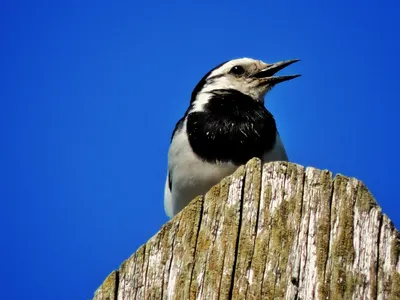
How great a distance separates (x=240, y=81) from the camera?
8.42 meters

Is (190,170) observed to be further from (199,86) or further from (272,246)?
(272,246)

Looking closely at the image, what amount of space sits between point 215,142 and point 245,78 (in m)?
2.10

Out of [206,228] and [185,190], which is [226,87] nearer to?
[185,190]

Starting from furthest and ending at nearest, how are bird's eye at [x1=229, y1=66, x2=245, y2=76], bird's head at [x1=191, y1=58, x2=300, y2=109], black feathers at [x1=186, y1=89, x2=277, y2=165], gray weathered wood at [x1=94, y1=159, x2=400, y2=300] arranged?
bird's eye at [x1=229, y1=66, x2=245, y2=76] → bird's head at [x1=191, y1=58, x2=300, y2=109] → black feathers at [x1=186, y1=89, x2=277, y2=165] → gray weathered wood at [x1=94, y1=159, x2=400, y2=300]

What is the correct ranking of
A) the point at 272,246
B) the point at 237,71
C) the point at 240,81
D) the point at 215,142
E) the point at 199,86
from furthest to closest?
the point at 237,71 < the point at 240,81 < the point at 199,86 < the point at 215,142 < the point at 272,246

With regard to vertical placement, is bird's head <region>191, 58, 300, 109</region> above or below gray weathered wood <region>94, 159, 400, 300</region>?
above

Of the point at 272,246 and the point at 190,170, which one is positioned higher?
the point at 190,170

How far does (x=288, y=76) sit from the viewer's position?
8312 millimetres

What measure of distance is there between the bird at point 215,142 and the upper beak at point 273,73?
0.67 m

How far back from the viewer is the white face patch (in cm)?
819

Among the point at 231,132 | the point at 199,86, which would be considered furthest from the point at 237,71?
the point at 231,132

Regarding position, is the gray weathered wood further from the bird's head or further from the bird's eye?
the bird's eye

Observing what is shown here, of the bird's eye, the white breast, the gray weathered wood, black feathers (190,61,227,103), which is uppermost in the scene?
the bird's eye

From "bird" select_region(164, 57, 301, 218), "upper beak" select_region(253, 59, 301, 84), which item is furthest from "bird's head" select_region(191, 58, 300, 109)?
"bird" select_region(164, 57, 301, 218)
